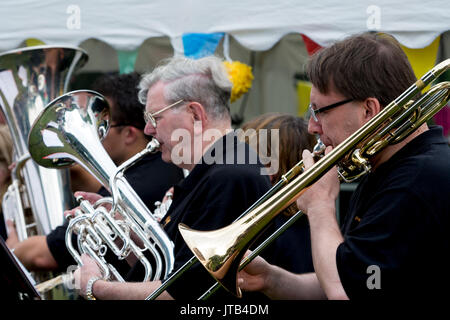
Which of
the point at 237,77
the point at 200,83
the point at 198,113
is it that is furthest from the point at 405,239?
the point at 237,77

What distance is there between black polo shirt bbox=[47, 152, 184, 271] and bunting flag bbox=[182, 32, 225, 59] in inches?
30.3

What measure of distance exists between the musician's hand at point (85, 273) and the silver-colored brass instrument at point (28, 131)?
0.77 meters

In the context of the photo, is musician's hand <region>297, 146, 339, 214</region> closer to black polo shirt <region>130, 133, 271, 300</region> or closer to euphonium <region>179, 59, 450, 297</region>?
euphonium <region>179, 59, 450, 297</region>

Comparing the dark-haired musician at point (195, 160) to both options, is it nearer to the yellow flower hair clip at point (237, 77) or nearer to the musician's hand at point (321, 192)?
the musician's hand at point (321, 192)

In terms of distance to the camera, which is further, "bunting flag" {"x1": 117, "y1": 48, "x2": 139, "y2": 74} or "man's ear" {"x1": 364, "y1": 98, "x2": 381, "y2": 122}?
"bunting flag" {"x1": 117, "y1": 48, "x2": 139, "y2": 74}

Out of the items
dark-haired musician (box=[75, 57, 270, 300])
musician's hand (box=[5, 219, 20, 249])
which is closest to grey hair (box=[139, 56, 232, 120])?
dark-haired musician (box=[75, 57, 270, 300])

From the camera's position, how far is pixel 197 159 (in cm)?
258

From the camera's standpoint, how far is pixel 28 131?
137 inches

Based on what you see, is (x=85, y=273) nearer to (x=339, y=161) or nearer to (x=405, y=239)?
(x=339, y=161)

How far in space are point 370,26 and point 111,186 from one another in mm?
1672

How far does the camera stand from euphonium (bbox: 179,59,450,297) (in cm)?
175

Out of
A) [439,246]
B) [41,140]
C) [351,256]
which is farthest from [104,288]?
[439,246]

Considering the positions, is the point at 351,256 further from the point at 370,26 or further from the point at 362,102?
the point at 370,26

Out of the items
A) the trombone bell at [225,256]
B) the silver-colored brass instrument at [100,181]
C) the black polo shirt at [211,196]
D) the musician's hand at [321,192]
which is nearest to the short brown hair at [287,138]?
the black polo shirt at [211,196]
